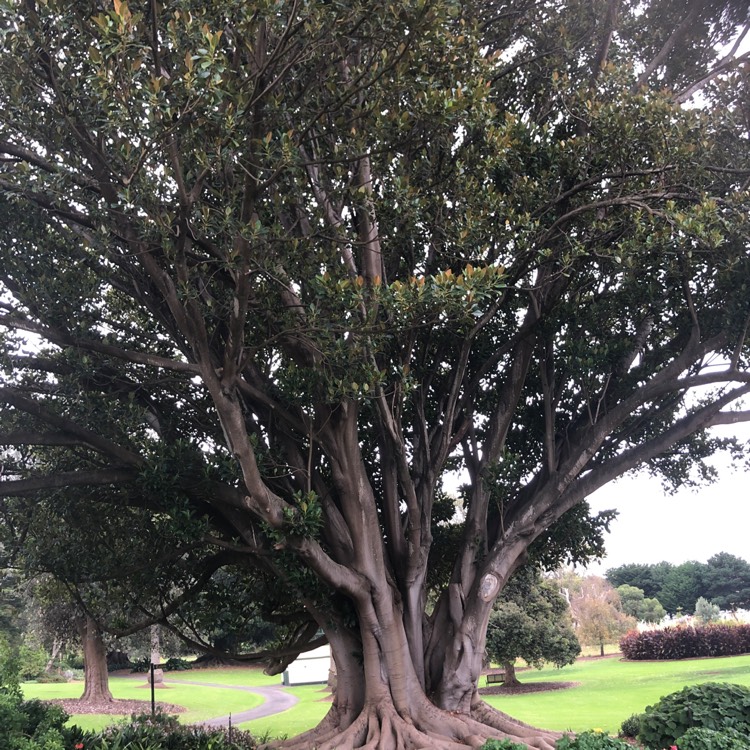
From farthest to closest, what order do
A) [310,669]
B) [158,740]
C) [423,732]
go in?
1. [310,669]
2. [158,740]
3. [423,732]

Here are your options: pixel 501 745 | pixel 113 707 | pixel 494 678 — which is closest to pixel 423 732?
pixel 501 745

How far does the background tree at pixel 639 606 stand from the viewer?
41469 mm

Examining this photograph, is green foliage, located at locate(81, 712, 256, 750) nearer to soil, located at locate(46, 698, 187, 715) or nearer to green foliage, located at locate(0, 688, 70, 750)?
green foliage, located at locate(0, 688, 70, 750)

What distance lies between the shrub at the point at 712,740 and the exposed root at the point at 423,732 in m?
1.63

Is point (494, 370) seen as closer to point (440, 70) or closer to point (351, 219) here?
point (351, 219)

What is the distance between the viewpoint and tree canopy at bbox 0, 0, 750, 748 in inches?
231

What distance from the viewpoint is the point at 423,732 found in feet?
28.4

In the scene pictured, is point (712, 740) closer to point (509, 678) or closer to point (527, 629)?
point (527, 629)

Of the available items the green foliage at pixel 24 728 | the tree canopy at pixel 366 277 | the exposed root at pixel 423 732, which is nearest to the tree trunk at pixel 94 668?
the tree canopy at pixel 366 277

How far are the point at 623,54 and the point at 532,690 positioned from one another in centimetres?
2007

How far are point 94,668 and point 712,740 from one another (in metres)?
19.7

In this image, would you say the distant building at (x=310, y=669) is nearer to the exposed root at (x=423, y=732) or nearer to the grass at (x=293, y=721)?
the grass at (x=293, y=721)

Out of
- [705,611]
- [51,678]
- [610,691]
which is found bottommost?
[610,691]

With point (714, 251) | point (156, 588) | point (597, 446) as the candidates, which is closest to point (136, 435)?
point (156, 588)
